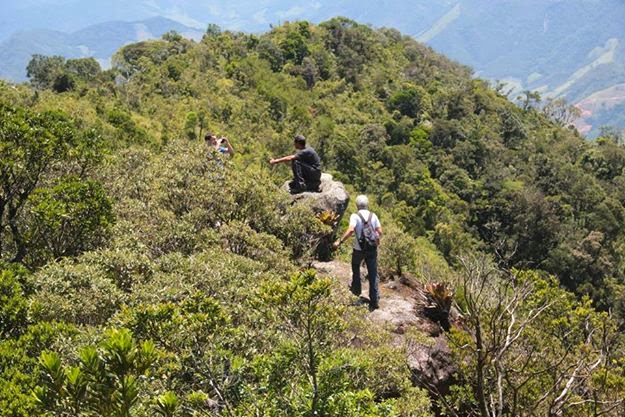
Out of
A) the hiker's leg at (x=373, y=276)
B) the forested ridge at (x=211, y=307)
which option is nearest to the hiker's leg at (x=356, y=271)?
the hiker's leg at (x=373, y=276)

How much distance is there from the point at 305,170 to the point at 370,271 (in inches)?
173

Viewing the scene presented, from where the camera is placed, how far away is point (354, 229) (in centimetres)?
918

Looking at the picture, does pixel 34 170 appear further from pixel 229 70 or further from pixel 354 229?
pixel 229 70

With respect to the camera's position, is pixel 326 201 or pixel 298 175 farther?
pixel 298 175

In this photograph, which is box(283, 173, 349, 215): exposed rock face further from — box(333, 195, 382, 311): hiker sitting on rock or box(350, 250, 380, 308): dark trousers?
box(333, 195, 382, 311): hiker sitting on rock

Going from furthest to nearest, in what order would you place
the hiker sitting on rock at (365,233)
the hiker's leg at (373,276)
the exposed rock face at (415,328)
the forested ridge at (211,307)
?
the hiker's leg at (373,276)
the hiker sitting on rock at (365,233)
the exposed rock face at (415,328)
the forested ridge at (211,307)

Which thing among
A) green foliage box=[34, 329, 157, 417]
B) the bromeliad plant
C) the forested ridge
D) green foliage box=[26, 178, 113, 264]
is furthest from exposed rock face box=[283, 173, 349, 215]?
green foliage box=[34, 329, 157, 417]

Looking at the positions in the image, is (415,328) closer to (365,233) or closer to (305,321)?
(365,233)

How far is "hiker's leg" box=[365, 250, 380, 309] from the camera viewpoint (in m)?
9.45

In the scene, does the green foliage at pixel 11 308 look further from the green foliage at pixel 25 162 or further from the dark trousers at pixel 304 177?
the dark trousers at pixel 304 177

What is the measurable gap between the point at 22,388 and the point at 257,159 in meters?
26.4

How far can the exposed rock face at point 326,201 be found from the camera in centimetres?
1291

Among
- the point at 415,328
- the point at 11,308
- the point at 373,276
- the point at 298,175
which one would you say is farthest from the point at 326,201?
the point at 11,308

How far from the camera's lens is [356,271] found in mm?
9828
